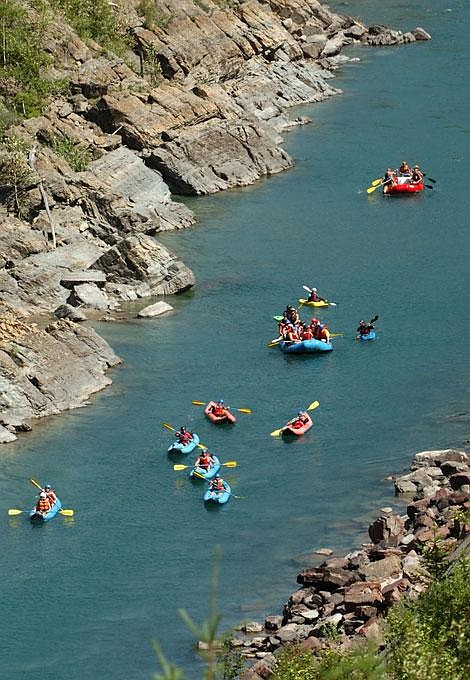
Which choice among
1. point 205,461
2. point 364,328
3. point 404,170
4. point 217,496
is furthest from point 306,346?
point 404,170

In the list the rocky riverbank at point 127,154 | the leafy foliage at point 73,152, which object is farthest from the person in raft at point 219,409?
the leafy foliage at point 73,152

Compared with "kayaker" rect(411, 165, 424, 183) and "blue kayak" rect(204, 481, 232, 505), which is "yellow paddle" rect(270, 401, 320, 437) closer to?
"blue kayak" rect(204, 481, 232, 505)

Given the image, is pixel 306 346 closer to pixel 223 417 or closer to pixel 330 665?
pixel 223 417

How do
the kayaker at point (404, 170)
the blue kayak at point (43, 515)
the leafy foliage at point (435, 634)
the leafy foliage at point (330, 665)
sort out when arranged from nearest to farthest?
1. the leafy foliage at point (330, 665)
2. the leafy foliage at point (435, 634)
3. the blue kayak at point (43, 515)
4. the kayaker at point (404, 170)

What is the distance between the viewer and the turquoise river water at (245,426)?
151ft

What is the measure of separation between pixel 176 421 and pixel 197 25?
214 feet

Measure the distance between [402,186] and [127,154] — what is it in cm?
1765

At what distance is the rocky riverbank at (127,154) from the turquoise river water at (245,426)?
6.83 ft

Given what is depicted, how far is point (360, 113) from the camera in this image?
113938 mm

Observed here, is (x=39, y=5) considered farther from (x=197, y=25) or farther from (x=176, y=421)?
(x=176, y=421)

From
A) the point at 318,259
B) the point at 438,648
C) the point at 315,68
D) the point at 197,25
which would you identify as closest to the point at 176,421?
the point at 318,259

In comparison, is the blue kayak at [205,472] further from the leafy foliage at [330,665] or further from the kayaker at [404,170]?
the kayaker at [404,170]

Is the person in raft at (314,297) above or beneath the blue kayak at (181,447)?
beneath

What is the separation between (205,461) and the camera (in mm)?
55000
